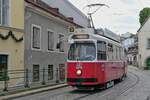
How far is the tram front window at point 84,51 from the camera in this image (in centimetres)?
2309

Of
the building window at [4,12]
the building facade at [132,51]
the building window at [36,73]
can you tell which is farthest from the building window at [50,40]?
the building facade at [132,51]

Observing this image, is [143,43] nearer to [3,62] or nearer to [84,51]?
[3,62]

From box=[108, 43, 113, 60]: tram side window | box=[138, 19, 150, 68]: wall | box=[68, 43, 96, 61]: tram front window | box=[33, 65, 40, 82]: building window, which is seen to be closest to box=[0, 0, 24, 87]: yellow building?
box=[33, 65, 40, 82]: building window

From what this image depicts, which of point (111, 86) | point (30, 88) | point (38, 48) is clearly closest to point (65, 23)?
point (38, 48)

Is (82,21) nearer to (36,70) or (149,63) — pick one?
(149,63)

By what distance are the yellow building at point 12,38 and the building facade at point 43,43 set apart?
1325 mm

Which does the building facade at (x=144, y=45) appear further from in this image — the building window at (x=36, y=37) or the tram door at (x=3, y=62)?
the tram door at (x=3, y=62)

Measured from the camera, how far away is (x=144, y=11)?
368ft

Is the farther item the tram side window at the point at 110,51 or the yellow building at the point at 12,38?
the tram side window at the point at 110,51

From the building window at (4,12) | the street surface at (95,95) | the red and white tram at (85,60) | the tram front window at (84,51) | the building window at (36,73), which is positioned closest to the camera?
the street surface at (95,95)

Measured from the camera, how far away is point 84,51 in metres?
23.1

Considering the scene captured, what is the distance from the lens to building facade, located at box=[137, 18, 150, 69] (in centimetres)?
8206

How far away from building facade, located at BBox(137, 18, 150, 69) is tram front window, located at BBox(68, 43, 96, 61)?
195ft

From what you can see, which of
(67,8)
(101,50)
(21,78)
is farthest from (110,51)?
(67,8)
